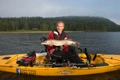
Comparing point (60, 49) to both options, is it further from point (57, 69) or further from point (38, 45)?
point (38, 45)

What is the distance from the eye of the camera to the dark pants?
36.4ft

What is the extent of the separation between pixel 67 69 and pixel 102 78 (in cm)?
176

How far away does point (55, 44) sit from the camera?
10.6 m

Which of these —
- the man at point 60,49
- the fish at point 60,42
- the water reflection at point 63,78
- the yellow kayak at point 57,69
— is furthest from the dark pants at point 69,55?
the water reflection at point 63,78

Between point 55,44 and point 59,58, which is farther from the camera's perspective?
point 59,58

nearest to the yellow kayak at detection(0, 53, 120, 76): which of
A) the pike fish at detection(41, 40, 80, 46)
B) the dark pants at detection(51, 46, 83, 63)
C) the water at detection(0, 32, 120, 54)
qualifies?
the dark pants at detection(51, 46, 83, 63)

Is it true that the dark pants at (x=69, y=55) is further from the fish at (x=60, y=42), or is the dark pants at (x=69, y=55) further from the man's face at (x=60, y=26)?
the man's face at (x=60, y=26)

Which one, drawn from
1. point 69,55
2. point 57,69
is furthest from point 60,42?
point 57,69

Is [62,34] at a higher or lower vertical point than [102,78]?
higher

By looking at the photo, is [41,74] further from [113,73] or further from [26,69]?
[113,73]

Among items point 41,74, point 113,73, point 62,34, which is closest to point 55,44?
point 62,34

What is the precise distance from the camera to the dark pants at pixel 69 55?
36.4ft

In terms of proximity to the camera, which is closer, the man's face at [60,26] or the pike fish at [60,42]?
the pike fish at [60,42]

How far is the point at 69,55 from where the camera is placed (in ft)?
36.7
